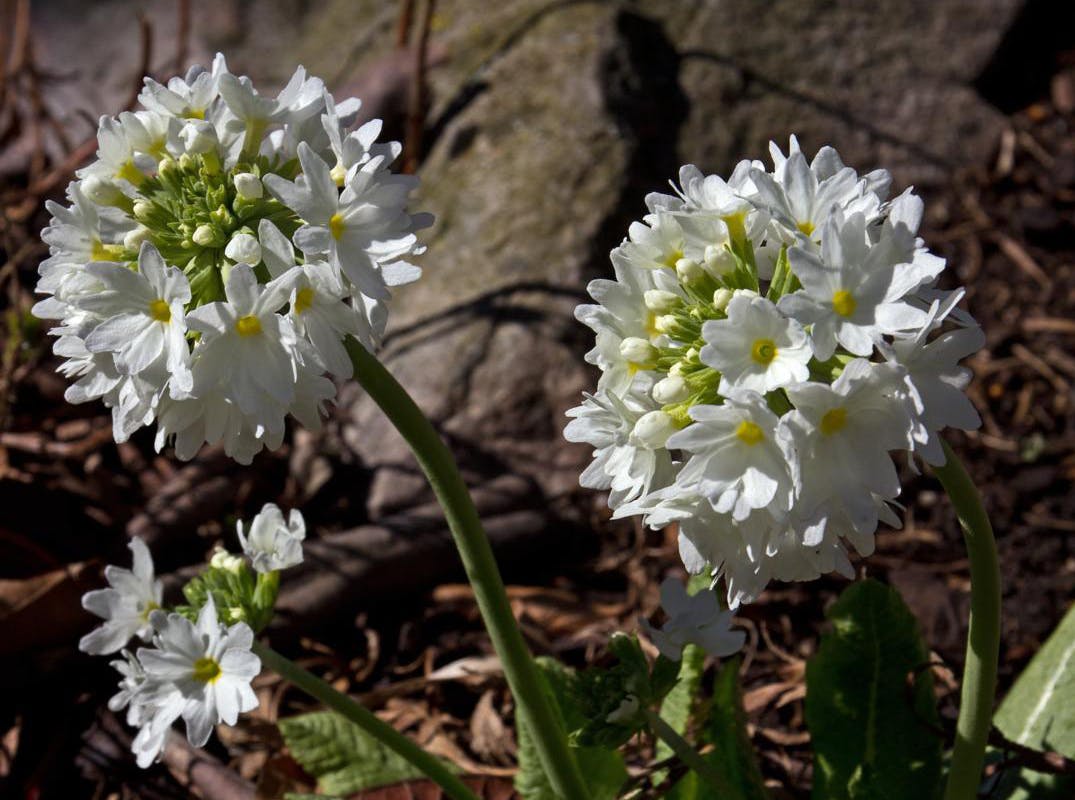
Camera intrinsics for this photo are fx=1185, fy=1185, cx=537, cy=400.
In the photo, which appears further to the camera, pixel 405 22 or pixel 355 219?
pixel 405 22

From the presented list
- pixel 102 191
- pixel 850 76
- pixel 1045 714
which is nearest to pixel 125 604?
pixel 102 191

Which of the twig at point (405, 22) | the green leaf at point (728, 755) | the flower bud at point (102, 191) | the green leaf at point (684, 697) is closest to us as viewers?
the flower bud at point (102, 191)

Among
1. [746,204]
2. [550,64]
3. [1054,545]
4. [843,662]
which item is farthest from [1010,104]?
[746,204]

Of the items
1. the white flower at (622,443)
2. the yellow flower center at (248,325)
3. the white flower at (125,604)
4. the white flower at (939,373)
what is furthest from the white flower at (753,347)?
the white flower at (125,604)

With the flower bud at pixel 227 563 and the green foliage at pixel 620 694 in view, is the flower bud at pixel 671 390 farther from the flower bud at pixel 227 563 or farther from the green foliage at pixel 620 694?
the flower bud at pixel 227 563

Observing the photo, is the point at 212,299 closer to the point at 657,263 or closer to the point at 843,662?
the point at 657,263

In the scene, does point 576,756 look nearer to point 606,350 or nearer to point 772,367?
point 606,350

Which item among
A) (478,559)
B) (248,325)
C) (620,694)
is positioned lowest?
(620,694)
